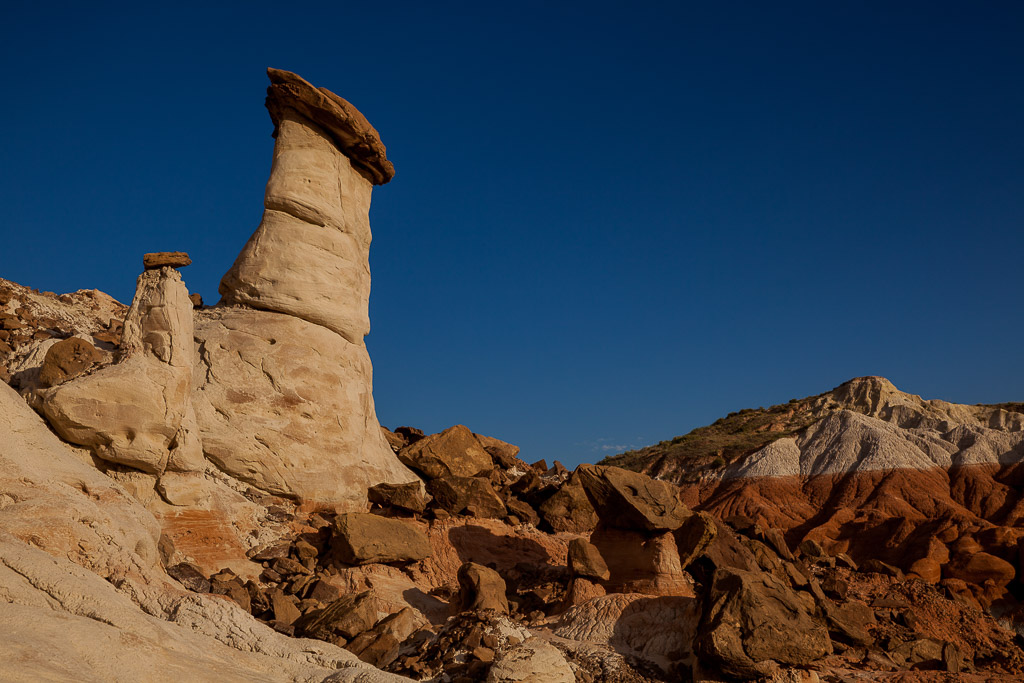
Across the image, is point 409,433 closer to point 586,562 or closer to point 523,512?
point 523,512

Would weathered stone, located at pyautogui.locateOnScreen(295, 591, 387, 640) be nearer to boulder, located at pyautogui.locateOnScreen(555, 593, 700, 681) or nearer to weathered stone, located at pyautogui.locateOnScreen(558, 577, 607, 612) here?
boulder, located at pyautogui.locateOnScreen(555, 593, 700, 681)

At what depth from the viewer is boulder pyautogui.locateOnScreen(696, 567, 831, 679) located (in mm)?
9828

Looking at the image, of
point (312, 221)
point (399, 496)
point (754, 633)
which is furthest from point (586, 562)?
point (312, 221)

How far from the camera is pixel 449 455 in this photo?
17.2m

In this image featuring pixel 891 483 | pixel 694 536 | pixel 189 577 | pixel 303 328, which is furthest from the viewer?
pixel 891 483

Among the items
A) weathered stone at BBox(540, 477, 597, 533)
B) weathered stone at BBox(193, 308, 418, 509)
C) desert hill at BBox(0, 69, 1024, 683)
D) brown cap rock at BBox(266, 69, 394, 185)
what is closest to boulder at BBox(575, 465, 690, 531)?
desert hill at BBox(0, 69, 1024, 683)

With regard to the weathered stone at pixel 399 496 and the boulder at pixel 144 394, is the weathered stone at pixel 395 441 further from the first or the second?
the boulder at pixel 144 394

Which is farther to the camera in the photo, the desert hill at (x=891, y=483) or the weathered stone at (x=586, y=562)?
the desert hill at (x=891, y=483)

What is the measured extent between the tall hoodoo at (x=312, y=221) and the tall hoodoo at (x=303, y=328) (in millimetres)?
23

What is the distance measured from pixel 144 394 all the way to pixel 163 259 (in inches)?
102

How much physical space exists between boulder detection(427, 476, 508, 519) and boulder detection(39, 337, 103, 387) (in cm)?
643

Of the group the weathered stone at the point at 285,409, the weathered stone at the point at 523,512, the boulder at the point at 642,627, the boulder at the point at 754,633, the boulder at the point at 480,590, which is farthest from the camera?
the weathered stone at the point at 523,512

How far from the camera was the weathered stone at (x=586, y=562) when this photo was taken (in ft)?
41.7

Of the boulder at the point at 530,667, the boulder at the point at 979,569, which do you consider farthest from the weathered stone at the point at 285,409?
the boulder at the point at 979,569
